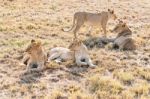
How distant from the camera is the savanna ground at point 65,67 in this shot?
845 centimetres

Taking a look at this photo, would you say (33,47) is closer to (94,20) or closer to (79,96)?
(79,96)

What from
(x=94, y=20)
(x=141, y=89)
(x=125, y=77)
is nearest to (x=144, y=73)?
(x=125, y=77)

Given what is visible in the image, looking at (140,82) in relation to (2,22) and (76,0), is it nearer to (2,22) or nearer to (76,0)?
(2,22)

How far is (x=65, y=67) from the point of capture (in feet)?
32.9

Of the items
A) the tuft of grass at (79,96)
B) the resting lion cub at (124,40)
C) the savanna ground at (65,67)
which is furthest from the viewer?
the resting lion cub at (124,40)

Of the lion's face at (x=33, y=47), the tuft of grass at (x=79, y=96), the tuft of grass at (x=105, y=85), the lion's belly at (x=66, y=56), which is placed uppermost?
the lion's face at (x=33, y=47)

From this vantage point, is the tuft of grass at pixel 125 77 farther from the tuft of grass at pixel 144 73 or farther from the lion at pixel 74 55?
the lion at pixel 74 55

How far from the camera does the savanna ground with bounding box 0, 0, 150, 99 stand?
27.7 feet

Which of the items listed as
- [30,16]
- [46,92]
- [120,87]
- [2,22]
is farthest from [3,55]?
[30,16]

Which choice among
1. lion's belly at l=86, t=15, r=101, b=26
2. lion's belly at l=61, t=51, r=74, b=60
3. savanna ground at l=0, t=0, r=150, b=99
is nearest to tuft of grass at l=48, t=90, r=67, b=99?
savanna ground at l=0, t=0, r=150, b=99

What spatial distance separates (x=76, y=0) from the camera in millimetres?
22656

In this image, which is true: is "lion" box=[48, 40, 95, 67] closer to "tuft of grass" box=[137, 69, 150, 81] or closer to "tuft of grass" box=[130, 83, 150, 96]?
"tuft of grass" box=[137, 69, 150, 81]

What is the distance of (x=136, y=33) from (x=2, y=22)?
5096mm

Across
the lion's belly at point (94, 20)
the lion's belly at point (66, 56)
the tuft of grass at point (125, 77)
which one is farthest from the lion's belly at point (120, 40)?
the tuft of grass at point (125, 77)
